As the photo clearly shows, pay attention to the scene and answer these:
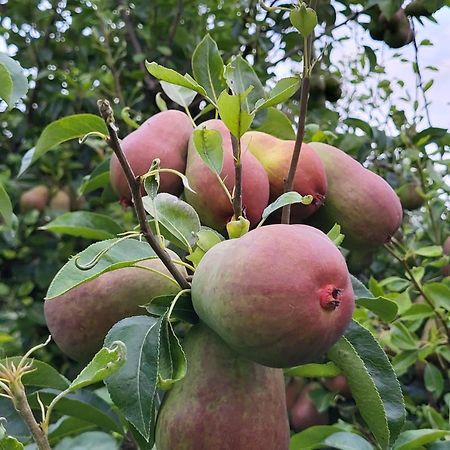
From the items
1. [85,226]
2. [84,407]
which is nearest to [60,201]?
[85,226]

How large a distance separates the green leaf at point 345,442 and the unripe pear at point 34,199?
1.19m

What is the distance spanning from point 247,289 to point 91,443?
0.38 meters

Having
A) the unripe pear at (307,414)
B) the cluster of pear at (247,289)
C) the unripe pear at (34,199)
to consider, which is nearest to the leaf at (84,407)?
the cluster of pear at (247,289)

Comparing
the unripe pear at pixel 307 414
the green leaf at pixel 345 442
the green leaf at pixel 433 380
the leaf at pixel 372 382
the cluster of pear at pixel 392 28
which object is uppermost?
the cluster of pear at pixel 392 28

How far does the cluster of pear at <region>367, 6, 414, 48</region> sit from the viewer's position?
141cm

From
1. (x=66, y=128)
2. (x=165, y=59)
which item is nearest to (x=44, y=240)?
(x=165, y=59)

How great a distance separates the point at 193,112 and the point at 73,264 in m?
0.78

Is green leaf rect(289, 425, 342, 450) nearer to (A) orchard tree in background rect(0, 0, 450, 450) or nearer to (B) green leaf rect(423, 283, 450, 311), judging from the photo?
(A) orchard tree in background rect(0, 0, 450, 450)

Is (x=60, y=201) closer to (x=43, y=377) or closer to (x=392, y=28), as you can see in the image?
(x=392, y=28)

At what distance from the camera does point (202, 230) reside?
639 mm

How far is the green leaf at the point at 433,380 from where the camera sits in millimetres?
1157

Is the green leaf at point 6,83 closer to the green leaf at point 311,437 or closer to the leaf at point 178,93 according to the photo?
the leaf at point 178,93

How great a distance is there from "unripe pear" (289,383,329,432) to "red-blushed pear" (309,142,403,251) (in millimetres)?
618

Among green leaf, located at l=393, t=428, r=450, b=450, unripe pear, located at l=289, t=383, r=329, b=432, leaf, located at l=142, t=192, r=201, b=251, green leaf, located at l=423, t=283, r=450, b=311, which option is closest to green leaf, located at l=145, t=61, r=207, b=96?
leaf, located at l=142, t=192, r=201, b=251
